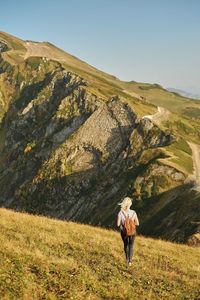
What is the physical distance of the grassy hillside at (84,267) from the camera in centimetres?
1756

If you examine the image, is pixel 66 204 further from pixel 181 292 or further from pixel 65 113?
pixel 181 292

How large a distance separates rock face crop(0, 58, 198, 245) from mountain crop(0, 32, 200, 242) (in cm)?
21

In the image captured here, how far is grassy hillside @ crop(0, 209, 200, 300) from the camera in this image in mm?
17562

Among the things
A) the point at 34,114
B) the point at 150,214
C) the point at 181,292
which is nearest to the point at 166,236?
the point at 150,214

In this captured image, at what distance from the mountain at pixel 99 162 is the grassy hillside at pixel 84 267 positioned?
95.4ft

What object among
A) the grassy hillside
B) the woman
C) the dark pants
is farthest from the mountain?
the woman

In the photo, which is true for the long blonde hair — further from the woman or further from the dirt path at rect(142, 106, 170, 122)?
Result: the dirt path at rect(142, 106, 170, 122)

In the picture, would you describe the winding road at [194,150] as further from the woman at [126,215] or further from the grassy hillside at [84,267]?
A: the woman at [126,215]

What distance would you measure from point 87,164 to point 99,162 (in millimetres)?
3517

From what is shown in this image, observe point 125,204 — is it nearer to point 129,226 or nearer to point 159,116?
point 129,226

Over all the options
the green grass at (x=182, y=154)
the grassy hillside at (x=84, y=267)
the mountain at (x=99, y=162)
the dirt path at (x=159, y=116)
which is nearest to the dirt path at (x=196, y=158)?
the green grass at (x=182, y=154)

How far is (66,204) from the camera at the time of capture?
122m

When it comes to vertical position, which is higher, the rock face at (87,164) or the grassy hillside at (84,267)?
the grassy hillside at (84,267)

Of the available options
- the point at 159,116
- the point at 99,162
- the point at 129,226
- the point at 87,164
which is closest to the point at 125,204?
the point at 129,226
